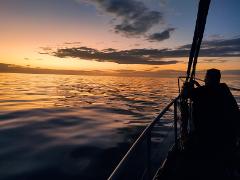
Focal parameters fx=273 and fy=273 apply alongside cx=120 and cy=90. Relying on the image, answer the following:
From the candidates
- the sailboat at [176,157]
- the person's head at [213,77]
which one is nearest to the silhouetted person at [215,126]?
the person's head at [213,77]

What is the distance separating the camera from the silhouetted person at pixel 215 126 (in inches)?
157

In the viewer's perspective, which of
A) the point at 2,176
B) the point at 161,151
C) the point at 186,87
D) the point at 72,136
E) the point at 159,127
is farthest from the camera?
the point at 159,127

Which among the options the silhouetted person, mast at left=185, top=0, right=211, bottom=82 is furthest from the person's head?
mast at left=185, top=0, right=211, bottom=82

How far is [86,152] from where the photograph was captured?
29.5 ft

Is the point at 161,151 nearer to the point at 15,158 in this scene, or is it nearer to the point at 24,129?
the point at 15,158

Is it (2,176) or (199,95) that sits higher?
(199,95)

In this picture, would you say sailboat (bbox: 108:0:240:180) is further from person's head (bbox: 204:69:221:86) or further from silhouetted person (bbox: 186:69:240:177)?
person's head (bbox: 204:69:221:86)

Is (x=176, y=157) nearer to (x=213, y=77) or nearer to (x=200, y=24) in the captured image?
(x=213, y=77)

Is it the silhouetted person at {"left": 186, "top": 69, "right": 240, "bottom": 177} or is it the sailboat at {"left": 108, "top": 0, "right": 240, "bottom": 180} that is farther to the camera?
the silhouetted person at {"left": 186, "top": 69, "right": 240, "bottom": 177}

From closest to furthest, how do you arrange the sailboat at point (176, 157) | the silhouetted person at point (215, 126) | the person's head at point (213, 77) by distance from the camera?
1. the sailboat at point (176, 157)
2. the silhouetted person at point (215, 126)
3. the person's head at point (213, 77)

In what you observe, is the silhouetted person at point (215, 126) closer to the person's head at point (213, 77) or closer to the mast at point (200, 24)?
the person's head at point (213, 77)

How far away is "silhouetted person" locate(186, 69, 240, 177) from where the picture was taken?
13.1ft

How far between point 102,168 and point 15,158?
2741 mm

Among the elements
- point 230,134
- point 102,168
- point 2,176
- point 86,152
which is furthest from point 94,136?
point 230,134
